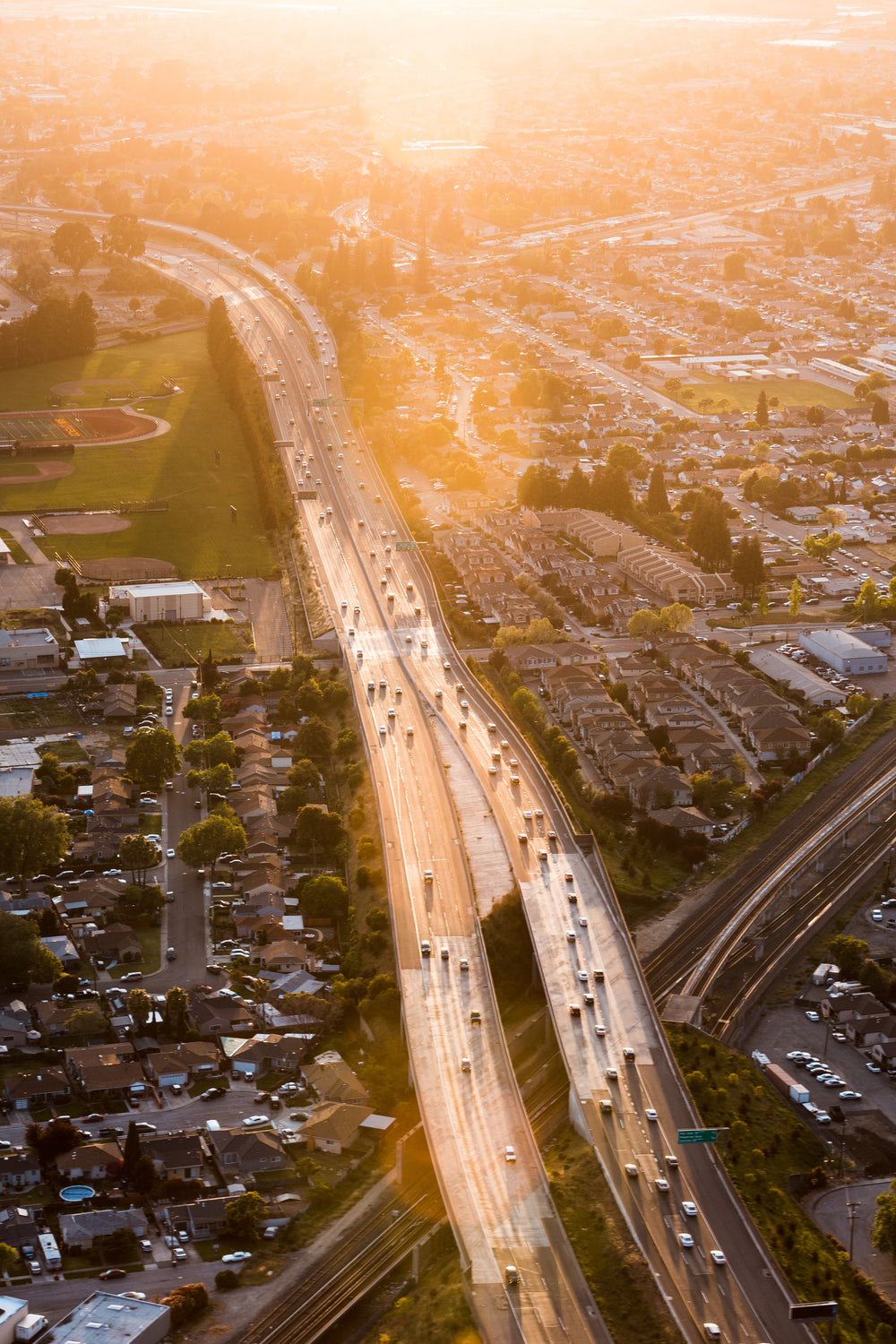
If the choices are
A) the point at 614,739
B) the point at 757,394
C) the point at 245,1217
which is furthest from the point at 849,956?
the point at 757,394

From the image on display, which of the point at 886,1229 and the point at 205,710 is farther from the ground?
→ the point at 205,710

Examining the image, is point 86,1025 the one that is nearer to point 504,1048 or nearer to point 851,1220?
point 504,1048

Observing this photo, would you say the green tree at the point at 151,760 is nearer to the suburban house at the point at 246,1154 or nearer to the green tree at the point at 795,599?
the suburban house at the point at 246,1154

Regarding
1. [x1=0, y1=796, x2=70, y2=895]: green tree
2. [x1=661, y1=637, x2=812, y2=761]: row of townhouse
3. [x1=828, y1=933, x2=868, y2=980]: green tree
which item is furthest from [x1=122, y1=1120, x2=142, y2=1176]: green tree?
[x1=661, y1=637, x2=812, y2=761]: row of townhouse

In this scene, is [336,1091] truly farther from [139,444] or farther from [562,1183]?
[139,444]

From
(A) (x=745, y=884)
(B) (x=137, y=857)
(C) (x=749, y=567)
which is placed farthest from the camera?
(C) (x=749, y=567)

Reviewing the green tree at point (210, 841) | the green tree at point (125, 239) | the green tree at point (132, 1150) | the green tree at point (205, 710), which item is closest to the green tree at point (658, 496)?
the green tree at point (205, 710)

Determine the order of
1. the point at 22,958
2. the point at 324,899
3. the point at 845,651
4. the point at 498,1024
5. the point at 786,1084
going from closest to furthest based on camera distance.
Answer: the point at 498,1024 < the point at 786,1084 < the point at 22,958 < the point at 324,899 < the point at 845,651

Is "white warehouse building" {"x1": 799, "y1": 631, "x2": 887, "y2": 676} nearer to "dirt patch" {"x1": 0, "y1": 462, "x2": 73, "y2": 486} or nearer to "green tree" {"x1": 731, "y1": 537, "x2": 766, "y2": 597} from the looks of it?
"green tree" {"x1": 731, "y1": 537, "x2": 766, "y2": 597}
